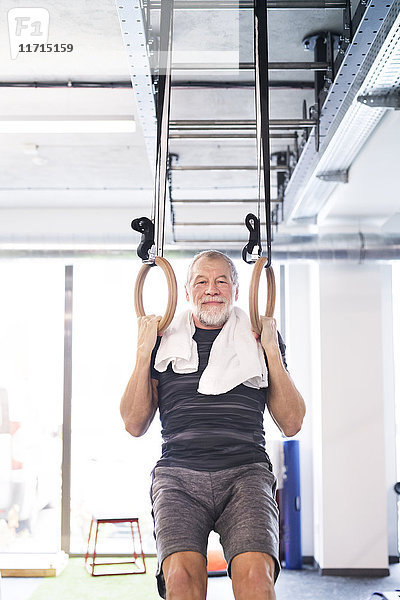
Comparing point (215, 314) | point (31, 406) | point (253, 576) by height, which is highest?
point (215, 314)

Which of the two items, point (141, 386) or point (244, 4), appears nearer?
point (141, 386)

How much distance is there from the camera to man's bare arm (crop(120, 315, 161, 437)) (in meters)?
2.28

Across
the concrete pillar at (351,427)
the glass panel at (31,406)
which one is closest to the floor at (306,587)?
the concrete pillar at (351,427)

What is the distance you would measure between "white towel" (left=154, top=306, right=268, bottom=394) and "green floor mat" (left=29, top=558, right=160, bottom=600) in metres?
3.00

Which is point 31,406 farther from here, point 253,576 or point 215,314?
point 253,576

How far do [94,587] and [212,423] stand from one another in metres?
3.29

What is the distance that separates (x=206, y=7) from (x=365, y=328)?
315cm

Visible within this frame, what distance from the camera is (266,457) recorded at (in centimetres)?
227

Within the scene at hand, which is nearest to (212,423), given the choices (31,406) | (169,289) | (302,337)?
(169,289)

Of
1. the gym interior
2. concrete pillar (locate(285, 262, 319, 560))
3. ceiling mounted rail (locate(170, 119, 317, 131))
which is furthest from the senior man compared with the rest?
concrete pillar (locate(285, 262, 319, 560))

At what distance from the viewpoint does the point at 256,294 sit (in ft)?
7.50

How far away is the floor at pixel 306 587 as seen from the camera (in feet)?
15.1

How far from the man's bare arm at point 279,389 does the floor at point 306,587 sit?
276 cm

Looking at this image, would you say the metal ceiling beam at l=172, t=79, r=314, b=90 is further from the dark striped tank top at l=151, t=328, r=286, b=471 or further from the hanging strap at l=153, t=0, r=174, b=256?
the dark striped tank top at l=151, t=328, r=286, b=471
